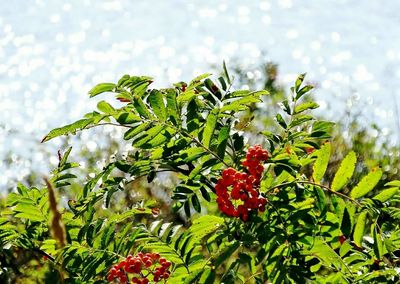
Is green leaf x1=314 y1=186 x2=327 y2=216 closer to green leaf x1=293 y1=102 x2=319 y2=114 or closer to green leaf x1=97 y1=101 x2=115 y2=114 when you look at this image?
green leaf x1=293 y1=102 x2=319 y2=114

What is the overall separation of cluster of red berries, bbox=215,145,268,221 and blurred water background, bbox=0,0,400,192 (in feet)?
54.2

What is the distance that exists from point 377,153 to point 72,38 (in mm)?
18542

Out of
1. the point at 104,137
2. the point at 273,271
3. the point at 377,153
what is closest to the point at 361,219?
the point at 273,271

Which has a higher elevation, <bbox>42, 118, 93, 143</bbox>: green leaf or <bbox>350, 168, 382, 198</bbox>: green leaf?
<bbox>42, 118, 93, 143</bbox>: green leaf

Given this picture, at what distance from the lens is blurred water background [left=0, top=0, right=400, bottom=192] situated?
20.8m

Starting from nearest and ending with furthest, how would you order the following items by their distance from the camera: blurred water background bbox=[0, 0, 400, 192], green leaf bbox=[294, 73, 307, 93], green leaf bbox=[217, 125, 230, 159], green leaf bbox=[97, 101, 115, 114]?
green leaf bbox=[217, 125, 230, 159] < green leaf bbox=[97, 101, 115, 114] < green leaf bbox=[294, 73, 307, 93] < blurred water background bbox=[0, 0, 400, 192]

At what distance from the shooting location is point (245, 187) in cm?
225

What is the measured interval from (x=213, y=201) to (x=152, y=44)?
21303mm

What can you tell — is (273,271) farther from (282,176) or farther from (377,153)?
(377,153)

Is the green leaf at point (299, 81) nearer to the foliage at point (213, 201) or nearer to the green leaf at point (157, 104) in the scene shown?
the foliage at point (213, 201)

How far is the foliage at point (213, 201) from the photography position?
2.23 metres

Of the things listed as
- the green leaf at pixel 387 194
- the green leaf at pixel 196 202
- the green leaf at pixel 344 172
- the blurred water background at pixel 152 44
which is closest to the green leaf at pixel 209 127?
the green leaf at pixel 196 202

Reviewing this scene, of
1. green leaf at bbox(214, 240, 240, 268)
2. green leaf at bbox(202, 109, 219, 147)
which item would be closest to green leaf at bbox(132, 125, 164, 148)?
green leaf at bbox(202, 109, 219, 147)

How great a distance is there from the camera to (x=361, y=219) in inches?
91.7
